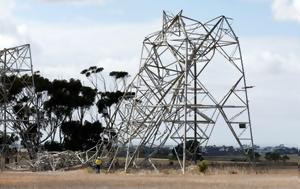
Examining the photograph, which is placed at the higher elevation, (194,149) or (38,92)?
(38,92)

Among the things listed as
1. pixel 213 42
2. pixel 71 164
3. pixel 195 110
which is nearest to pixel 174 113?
pixel 195 110

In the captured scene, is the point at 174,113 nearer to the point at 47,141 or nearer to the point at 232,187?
the point at 232,187

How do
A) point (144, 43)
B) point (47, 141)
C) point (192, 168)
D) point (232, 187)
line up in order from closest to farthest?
1. point (232, 187)
2. point (192, 168)
3. point (144, 43)
4. point (47, 141)

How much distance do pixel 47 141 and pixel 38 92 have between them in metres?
6.86

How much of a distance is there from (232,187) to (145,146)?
80.9 ft

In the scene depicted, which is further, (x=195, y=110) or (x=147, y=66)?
(x=147, y=66)

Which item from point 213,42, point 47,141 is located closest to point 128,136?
point 213,42

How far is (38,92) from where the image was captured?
97562mm

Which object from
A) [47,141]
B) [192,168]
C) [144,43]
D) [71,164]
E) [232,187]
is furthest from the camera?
[47,141]

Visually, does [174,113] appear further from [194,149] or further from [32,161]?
[32,161]

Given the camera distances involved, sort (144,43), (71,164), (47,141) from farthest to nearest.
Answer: (47,141) → (71,164) → (144,43)

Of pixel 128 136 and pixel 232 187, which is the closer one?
pixel 232 187

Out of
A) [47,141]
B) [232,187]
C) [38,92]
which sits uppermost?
[38,92]

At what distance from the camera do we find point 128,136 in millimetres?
58062
